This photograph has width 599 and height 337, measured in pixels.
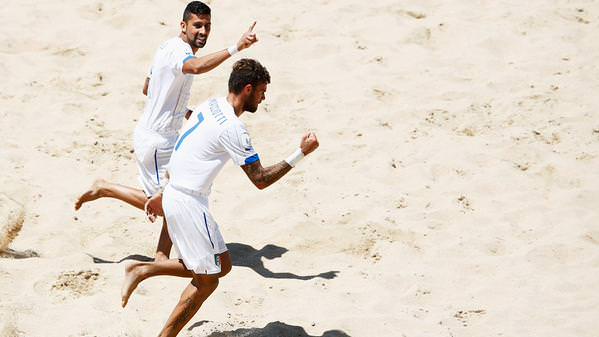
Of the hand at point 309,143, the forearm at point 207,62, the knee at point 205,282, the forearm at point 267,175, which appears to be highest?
the forearm at point 207,62

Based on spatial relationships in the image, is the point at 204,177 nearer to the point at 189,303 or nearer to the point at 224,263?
the point at 224,263

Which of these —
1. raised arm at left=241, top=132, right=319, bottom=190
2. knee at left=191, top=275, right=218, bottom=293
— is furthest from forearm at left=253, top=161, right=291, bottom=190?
knee at left=191, top=275, right=218, bottom=293

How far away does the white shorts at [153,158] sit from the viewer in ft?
20.6

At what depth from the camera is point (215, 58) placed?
5.86 metres

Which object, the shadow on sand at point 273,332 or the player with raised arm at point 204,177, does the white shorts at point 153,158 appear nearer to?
the player with raised arm at point 204,177

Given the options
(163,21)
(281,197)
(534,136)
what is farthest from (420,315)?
(163,21)

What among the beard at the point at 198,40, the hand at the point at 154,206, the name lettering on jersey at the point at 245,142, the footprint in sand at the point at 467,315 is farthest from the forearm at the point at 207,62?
the footprint in sand at the point at 467,315

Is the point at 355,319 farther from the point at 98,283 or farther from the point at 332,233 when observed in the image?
the point at 98,283

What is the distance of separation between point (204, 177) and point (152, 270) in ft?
2.17

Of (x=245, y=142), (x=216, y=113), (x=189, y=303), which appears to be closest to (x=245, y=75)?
(x=216, y=113)

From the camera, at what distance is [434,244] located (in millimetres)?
6543

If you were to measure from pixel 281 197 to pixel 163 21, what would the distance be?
10.9ft

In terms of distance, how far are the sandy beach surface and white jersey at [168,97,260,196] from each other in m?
1.07

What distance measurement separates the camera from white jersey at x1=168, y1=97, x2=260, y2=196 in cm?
502
